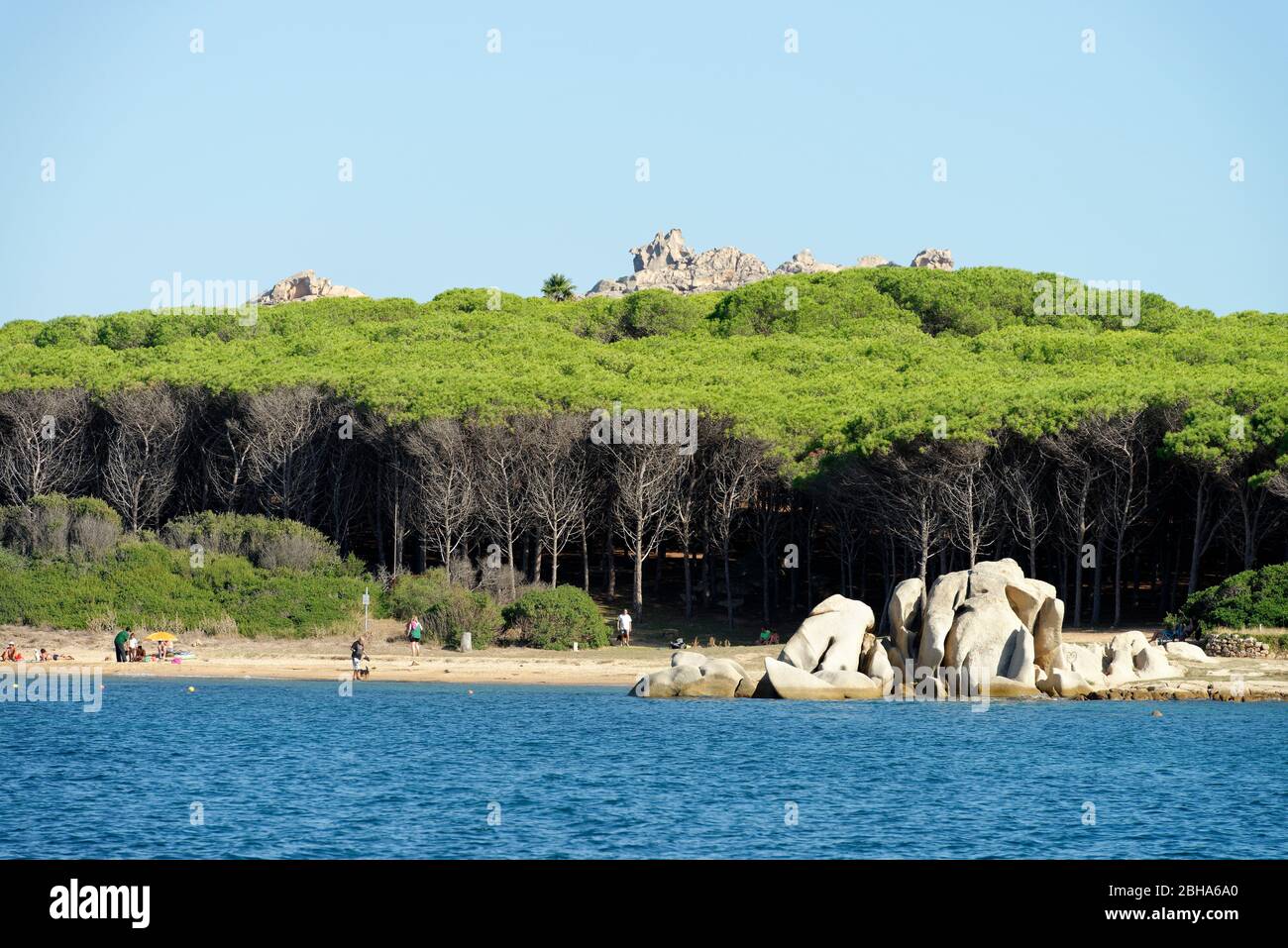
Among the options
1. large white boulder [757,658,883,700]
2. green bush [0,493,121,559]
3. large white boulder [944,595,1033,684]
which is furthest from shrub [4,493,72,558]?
large white boulder [944,595,1033,684]

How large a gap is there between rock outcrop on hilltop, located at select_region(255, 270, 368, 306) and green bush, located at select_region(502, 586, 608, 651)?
128651 mm

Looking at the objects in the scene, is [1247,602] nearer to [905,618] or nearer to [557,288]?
[905,618]

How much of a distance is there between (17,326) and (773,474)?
57565 millimetres

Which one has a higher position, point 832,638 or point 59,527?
point 59,527

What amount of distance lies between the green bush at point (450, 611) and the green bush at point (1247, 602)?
22.5m

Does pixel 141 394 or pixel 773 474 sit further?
pixel 141 394

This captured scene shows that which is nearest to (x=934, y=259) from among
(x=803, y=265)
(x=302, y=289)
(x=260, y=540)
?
(x=803, y=265)

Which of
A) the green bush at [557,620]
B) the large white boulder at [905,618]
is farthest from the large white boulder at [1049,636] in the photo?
the green bush at [557,620]

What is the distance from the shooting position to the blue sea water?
81.9ft

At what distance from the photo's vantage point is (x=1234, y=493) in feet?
178

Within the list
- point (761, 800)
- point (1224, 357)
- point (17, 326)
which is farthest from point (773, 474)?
point (17, 326)

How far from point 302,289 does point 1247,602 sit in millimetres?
152737

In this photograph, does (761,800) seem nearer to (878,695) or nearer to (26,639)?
(878,695)

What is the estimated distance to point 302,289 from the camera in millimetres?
186625
